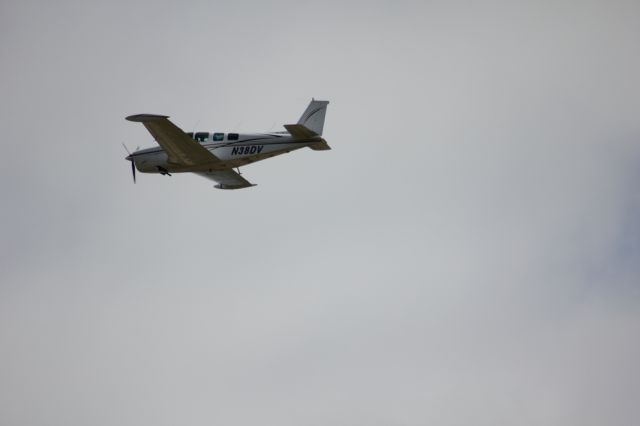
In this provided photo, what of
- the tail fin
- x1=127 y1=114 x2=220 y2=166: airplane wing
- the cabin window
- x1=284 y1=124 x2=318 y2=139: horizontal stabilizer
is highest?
the tail fin

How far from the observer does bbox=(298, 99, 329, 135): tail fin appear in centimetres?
4416

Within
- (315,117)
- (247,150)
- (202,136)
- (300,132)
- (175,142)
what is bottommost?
(175,142)

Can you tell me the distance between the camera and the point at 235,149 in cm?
4381

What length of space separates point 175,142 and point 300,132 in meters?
6.07

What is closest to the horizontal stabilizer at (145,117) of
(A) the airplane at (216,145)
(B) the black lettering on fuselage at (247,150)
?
(A) the airplane at (216,145)

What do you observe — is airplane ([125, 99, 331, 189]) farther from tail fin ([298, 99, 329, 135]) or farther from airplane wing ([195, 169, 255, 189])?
airplane wing ([195, 169, 255, 189])

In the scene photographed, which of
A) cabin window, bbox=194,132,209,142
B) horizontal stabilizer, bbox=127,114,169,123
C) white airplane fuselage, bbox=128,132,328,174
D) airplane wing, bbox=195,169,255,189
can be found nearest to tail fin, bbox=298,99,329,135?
white airplane fuselage, bbox=128,132,328,174

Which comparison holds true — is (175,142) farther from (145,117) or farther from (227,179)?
(227,179)

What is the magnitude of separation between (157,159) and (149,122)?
4.02 m

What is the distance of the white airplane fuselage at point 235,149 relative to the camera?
140ft

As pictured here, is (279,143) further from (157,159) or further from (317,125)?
(157,159)

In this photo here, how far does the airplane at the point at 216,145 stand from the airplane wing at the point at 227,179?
1345mm

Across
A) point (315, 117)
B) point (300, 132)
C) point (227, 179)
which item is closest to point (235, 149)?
point (300, 132)

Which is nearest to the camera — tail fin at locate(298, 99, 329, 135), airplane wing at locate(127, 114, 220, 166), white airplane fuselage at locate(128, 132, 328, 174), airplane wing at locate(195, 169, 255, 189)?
airplane wing at locate(127, 114, 220, 166)
